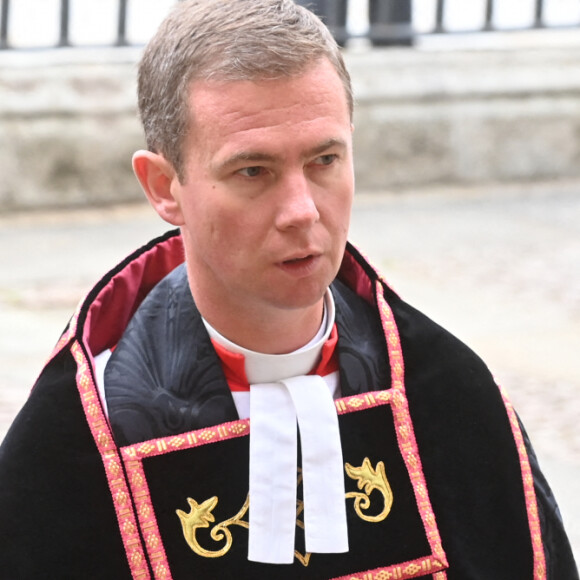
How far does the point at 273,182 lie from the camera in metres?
2.35

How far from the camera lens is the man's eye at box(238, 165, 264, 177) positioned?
2346 millimetres

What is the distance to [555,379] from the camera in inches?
201

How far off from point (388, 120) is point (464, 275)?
1956mm

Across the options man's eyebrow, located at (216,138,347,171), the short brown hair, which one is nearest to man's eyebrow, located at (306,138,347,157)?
man's eyebrow, located at (216,138,347,171)

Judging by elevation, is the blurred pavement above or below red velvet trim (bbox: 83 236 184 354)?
below

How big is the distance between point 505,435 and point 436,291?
11.8 feet

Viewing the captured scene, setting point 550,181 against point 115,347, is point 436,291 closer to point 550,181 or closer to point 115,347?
point 550,181

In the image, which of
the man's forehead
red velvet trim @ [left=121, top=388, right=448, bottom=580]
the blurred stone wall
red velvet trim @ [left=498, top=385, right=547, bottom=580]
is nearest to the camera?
the man's forehead

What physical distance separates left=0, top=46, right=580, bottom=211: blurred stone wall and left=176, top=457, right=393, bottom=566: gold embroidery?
5353 mm

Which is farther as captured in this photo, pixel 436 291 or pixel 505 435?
pixel 436 291

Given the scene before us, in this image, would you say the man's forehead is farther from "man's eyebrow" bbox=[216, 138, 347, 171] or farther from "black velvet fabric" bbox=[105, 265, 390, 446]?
"black velvet fabric" bbox=[105, 265, 390, 446]

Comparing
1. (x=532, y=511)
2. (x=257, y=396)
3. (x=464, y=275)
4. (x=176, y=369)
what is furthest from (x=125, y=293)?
(x=464, y=275)

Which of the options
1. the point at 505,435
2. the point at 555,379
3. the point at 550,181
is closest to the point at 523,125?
the point at 550,181

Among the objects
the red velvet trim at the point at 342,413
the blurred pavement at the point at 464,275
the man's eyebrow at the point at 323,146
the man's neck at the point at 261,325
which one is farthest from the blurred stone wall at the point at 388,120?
the man's eyebrow at the point at 323,146
